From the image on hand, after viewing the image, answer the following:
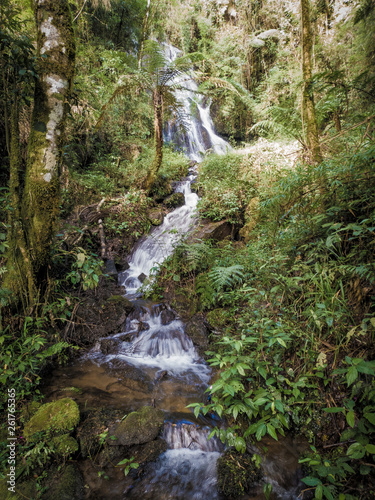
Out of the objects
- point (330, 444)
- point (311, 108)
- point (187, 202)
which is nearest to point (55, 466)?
point (330, 444)

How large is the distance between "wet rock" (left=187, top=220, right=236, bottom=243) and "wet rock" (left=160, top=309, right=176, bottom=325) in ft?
6.36

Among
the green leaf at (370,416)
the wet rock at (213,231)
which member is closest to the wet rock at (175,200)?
the wet rock at (213,231)

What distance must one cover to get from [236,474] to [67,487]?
4.61ft

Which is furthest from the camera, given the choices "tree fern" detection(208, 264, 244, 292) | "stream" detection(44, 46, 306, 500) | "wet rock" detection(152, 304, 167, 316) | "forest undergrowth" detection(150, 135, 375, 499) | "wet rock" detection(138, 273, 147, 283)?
"wet rock" detection(138, 273, 147, 283)

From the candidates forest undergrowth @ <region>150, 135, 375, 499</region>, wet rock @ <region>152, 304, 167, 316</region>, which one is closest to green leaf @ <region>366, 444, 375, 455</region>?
forest undergrowth @ <region>150, 135, 375, 499</region>

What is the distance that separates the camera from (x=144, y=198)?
7.59 m

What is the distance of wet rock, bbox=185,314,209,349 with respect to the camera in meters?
4.02

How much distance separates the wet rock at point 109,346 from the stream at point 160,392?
0.05 feet

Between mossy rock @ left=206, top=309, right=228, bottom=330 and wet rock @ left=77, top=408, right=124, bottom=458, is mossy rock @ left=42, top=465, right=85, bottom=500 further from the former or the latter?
mossy rock @ left=206, top=309, right=228, bottom=330

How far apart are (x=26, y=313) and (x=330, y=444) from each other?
3578mm

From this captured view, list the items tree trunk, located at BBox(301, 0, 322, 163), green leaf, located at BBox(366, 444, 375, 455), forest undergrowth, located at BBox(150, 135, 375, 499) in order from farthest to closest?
tree trunk, located at BBox(301, 0, 322, 163)
forest undergrowth, located at BBox(150, 135, 375, 499)
green leaf, located at BBox(366, 444, 375, 455)

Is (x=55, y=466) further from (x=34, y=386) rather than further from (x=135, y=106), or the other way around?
(x=135, y=106)

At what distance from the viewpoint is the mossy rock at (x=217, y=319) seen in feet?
12.9

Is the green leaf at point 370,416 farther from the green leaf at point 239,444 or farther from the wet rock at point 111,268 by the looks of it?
the wet rock at point 111,268
